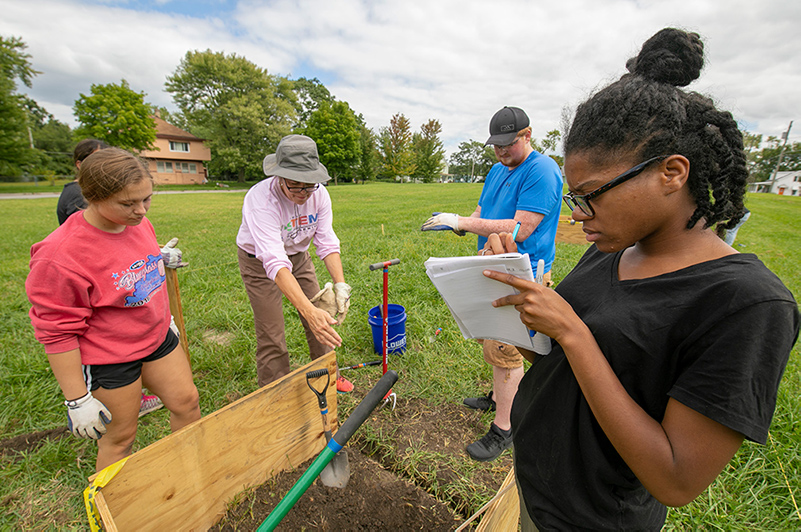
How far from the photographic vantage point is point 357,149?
138 feet

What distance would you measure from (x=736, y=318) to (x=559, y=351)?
1.50 feet

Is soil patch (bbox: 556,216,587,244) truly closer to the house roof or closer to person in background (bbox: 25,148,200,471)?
person in background (bbox: 25,148,200,471)

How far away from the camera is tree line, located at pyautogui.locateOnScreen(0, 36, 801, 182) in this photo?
→ 30688 millimetres

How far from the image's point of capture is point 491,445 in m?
2.44

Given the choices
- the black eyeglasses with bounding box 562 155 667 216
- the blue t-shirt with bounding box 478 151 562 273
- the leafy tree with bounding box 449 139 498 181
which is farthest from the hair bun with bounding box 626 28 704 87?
the leafy tree with bounding box 449 139 498 181

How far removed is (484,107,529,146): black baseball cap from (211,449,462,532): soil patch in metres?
2.27

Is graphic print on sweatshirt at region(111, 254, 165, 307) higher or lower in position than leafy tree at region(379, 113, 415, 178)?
lower

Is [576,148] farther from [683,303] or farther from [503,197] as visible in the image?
[503,197]

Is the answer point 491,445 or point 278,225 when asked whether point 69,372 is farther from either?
point 491,445

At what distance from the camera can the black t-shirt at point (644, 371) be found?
2.30ft

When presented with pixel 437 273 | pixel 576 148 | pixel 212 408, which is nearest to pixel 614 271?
pixel 576 148

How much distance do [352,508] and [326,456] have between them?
3.02 ft

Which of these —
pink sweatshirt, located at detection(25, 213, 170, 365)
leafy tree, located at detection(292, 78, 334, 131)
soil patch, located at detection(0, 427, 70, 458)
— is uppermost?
leafy tree, located at detection(292, 78, 334, 131)

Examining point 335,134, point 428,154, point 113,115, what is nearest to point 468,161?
point 428,154
